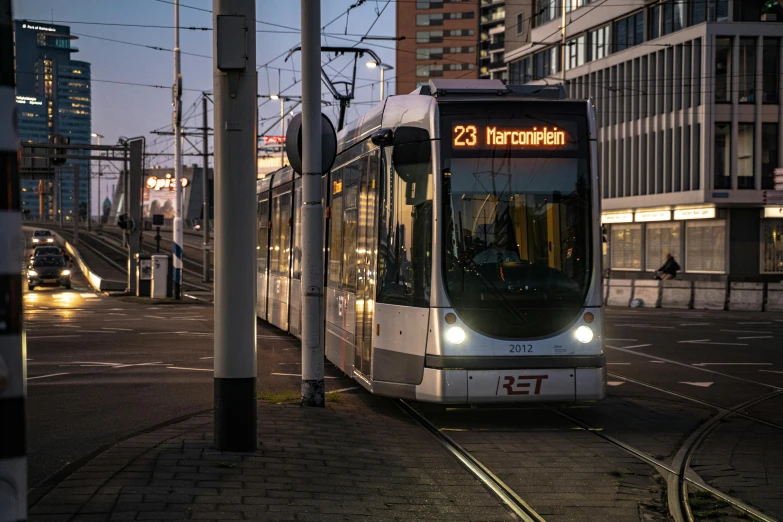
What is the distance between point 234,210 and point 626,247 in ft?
168

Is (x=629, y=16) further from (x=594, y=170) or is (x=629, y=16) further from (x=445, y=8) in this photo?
(x=445, y=8)

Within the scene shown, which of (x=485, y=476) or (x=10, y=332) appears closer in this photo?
(x=10, y=332)

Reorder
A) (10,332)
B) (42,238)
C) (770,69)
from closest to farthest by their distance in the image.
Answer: (10,332) → (770,69) → (42,238)

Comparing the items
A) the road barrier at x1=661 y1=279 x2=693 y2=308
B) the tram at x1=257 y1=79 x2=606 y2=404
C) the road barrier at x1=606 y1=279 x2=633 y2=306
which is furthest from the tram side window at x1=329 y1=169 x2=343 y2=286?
the road barrier at x1=606 y1=279 x2=633 y2=306

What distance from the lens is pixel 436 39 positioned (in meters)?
112

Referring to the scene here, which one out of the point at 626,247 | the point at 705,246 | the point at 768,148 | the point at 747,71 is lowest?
the point at 626,247

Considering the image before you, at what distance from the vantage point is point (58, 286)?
171 feet

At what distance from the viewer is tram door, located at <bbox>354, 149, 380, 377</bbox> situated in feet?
36.3

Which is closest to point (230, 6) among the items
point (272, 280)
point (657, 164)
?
point (272, 280)

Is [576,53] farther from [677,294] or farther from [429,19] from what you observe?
[429,19]

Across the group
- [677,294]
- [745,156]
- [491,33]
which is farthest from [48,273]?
[491,33]

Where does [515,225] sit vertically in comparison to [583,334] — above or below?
above

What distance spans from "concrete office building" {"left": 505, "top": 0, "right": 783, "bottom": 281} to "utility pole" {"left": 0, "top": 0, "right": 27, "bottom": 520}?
44477 mm

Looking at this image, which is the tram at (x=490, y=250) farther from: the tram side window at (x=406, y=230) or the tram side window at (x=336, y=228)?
the tram side window at (x=336, y=228)
